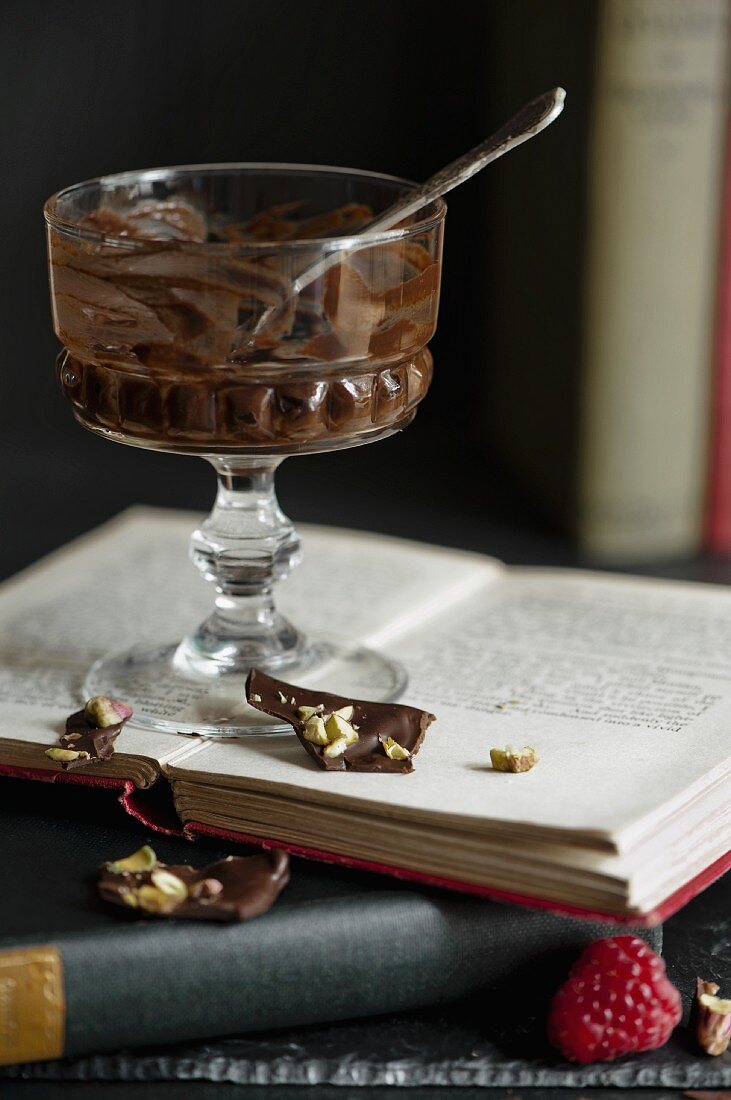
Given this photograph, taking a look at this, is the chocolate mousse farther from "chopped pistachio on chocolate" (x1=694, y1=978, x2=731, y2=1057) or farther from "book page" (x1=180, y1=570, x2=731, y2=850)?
"chopped pistachio on chocolate" (x1=694, y1=978, x2=731, y2=1057)

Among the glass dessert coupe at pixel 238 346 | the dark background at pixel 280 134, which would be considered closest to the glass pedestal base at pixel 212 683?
the glass dessert coupe at pixel 238 346

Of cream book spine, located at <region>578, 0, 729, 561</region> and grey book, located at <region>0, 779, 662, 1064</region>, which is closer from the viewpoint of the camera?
grey book, located at <region>0, 779, 662, 1064</region>

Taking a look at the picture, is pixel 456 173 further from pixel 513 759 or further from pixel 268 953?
pixel 268 953

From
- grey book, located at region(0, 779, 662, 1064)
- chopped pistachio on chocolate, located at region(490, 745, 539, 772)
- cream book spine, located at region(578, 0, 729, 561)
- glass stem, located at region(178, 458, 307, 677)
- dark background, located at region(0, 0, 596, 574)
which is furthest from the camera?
dark background, located at region(0, 0, 596, 574)

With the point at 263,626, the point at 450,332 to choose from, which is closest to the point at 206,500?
the point at 450,332

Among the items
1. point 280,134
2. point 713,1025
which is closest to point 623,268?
point 280,134

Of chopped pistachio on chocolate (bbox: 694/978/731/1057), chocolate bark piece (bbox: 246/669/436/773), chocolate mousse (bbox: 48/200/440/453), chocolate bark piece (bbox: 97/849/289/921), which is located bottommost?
chopped pistachio on chocolate (bbox: 694/978/731/1057)

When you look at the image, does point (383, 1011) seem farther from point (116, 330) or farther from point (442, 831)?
point (116, 330)

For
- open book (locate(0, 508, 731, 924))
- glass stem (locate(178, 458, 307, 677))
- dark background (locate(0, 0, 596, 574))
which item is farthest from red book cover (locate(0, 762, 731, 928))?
dark background (locate(0, 0, 596, 574))
